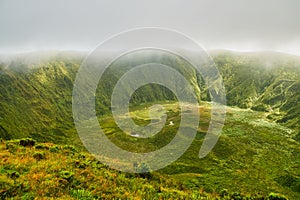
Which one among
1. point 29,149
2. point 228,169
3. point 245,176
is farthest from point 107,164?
point 228,169

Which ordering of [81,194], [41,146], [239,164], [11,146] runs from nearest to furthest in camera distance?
[81,194] < [11,146] < [41,146] < [239,164]

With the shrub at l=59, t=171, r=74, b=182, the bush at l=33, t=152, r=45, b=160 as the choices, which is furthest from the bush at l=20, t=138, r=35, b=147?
the shrub at l=59, t=171, r=74, b=182

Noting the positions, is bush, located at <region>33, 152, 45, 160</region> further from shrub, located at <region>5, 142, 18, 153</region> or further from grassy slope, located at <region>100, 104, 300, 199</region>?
grassy slope, located at <region>100, 104, 300, 199</region>

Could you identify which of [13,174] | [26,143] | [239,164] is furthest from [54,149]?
[239,164]

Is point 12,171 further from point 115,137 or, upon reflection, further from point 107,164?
point 115,137

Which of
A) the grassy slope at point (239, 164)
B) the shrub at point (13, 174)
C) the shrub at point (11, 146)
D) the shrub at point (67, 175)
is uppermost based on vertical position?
the shrub at point (13, 174)

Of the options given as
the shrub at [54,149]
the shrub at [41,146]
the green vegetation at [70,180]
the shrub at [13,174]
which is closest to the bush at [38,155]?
the green vegetation at [70,180]

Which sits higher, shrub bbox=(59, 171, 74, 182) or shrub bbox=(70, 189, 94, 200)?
shrub bbox=(59, 171, 74, 182)

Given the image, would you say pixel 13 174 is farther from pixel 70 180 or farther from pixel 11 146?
pixel 11 146

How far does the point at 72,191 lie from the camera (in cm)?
1577

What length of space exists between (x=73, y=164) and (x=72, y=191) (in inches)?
191

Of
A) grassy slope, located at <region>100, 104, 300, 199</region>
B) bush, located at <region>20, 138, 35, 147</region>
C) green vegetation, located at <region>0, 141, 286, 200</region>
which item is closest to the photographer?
green vegetation, located at <region>0, 141, 286, 200</region>

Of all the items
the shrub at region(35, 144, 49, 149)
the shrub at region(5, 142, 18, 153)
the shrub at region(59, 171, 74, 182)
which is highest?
the shrub at region(59, 171, 74, 182)

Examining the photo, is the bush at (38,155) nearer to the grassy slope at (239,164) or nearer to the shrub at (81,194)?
the shrub at (81,194)
